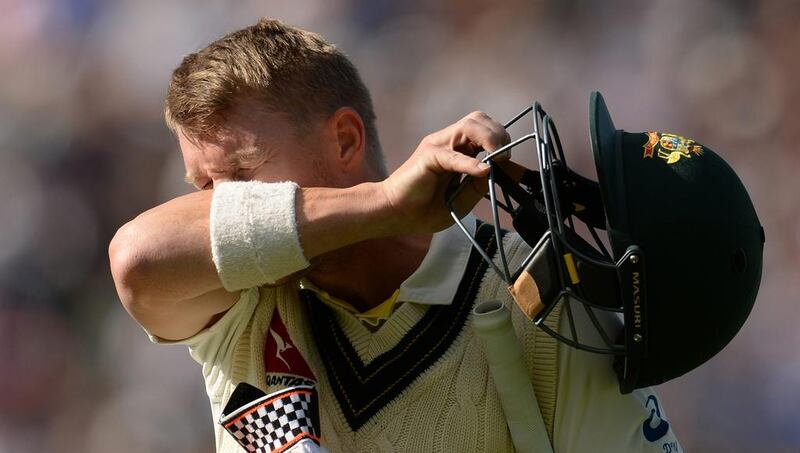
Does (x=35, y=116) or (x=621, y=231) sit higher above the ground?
(x=621, y=231)

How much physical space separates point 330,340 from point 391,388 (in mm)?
134

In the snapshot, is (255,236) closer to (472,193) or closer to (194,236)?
(194,236)

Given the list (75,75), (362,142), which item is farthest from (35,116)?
(362,142)

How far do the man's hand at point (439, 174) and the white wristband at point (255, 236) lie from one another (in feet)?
0.44

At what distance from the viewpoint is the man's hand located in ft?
3.90

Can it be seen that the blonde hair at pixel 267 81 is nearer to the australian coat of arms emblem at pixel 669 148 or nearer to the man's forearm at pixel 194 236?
the man's forearm at pixel 194 236

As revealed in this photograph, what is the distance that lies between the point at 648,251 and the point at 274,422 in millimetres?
565

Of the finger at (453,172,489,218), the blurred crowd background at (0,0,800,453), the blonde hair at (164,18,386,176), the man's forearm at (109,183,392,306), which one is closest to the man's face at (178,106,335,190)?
the blonde hair at (164,18,386,176)

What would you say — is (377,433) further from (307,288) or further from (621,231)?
(621,231)

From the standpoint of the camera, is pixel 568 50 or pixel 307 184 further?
pixel 568 50

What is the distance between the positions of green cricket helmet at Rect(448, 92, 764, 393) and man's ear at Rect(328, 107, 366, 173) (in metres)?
0.45

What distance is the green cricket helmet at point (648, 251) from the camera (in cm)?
120

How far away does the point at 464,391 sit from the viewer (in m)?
1.46

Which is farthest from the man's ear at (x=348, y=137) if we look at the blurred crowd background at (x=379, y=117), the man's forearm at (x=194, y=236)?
the blurred crowd background at (x=379, y=117)
